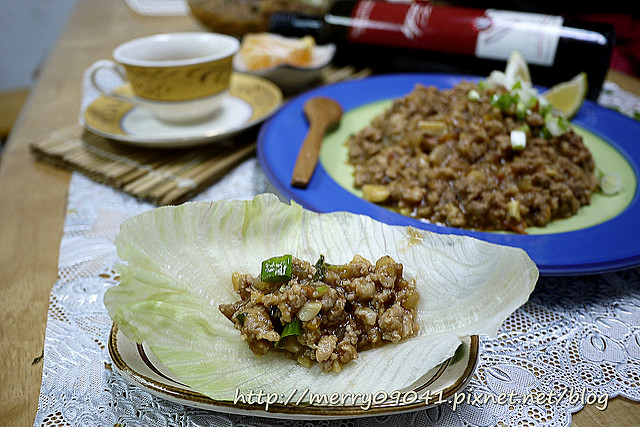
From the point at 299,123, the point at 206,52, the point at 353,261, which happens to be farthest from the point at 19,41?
the point at 353,261

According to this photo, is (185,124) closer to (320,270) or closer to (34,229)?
(34,229)

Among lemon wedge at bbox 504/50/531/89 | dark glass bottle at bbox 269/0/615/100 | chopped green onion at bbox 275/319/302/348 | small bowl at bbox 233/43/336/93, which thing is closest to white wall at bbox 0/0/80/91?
dark glass bottle at bbox 269/0/615/100

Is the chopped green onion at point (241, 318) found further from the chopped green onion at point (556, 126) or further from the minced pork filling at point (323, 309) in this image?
the chopped green onion at point (556, 126)

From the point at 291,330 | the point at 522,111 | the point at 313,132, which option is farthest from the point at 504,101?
the point at 291,330

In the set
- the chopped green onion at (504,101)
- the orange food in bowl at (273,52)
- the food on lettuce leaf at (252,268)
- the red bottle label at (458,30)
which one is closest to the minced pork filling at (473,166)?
the chopped green onion at (504,101)

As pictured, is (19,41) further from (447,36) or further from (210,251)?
(210,251)

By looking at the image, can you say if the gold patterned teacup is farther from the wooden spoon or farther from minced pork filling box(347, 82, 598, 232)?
minced pork filling box(347, 82, 598, 232)
